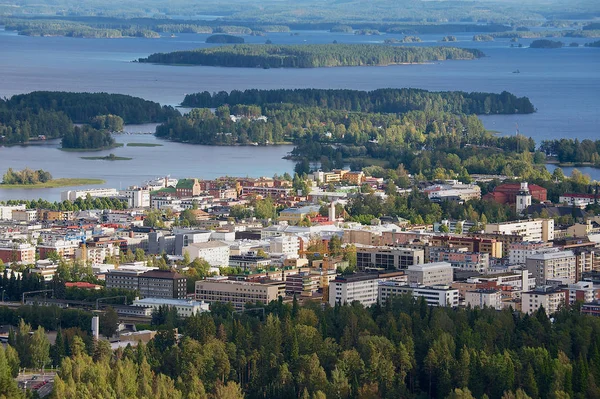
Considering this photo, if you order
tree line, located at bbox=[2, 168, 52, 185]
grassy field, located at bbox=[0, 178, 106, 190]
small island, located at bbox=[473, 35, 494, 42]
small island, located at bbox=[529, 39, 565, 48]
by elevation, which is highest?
tree line, located at bbox=[2, 168, 52, 185]

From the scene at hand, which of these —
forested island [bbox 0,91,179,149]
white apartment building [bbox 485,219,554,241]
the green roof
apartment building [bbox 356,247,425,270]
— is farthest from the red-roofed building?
forested island [bbox 0,91,179,149]

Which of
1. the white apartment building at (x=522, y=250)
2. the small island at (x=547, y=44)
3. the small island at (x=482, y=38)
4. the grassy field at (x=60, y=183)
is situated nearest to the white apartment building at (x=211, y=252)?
the white apartment building at (x=522, y=250)

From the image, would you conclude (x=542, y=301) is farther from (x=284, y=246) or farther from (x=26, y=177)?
(x=26, y=177)

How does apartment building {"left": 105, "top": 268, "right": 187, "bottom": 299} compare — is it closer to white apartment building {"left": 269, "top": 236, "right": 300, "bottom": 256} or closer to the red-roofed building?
white apartment building {"left": 269, "top": 236, "right": 300, "bottom": 256}

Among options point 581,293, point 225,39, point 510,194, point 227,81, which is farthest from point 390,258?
point 225,39

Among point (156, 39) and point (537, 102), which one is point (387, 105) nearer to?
point (537, 102)

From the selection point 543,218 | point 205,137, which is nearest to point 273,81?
point 205,137

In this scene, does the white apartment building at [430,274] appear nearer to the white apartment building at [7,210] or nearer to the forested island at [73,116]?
the white apartment building at [7,210]
